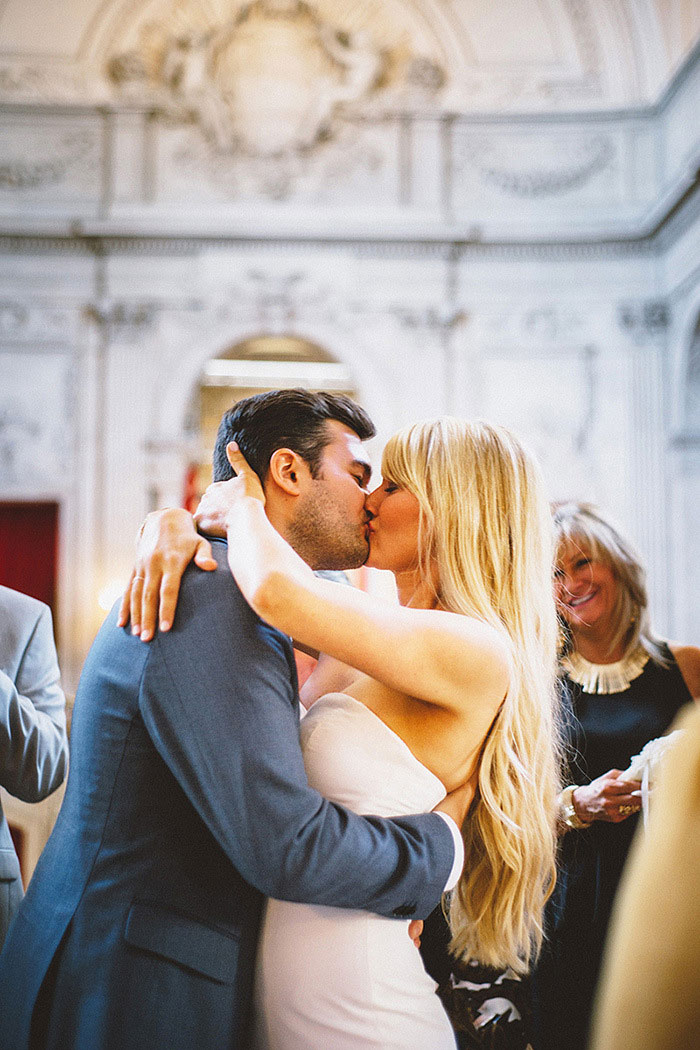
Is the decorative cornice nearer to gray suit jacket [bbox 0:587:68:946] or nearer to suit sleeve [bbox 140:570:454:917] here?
gray suit jacket [bbox 0:587:68:946]

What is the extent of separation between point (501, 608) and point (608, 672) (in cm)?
122

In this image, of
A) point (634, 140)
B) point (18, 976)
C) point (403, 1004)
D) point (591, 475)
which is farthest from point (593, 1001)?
point (634, 140)

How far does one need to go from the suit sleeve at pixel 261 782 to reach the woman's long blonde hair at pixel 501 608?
0.83ft

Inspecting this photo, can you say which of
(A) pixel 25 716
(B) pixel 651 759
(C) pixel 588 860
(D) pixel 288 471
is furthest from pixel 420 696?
(C) pixel 588 860

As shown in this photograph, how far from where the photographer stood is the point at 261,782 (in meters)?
1.40

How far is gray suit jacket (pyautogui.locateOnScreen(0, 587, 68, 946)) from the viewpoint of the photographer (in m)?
2.15

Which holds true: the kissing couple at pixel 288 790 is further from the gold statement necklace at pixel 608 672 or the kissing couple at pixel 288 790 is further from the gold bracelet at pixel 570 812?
the gold statement necklace at pixel 608 672

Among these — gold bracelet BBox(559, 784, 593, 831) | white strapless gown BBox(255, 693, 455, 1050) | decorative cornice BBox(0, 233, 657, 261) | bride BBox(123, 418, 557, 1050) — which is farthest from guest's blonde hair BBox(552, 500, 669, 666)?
decorative cornice BBox(0, 233, 657, 261)

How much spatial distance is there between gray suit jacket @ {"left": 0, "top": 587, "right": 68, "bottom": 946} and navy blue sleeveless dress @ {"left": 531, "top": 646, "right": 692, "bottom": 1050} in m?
1.35

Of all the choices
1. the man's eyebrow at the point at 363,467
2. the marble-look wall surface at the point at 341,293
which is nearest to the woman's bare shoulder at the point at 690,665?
the man's eyebrow at the point at 363,467

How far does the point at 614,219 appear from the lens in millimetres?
9773

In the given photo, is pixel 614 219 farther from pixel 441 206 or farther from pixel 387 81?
pixel 387 81

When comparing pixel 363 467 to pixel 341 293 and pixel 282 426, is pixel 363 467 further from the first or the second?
pixel 341 293

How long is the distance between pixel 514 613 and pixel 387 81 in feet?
31.6
